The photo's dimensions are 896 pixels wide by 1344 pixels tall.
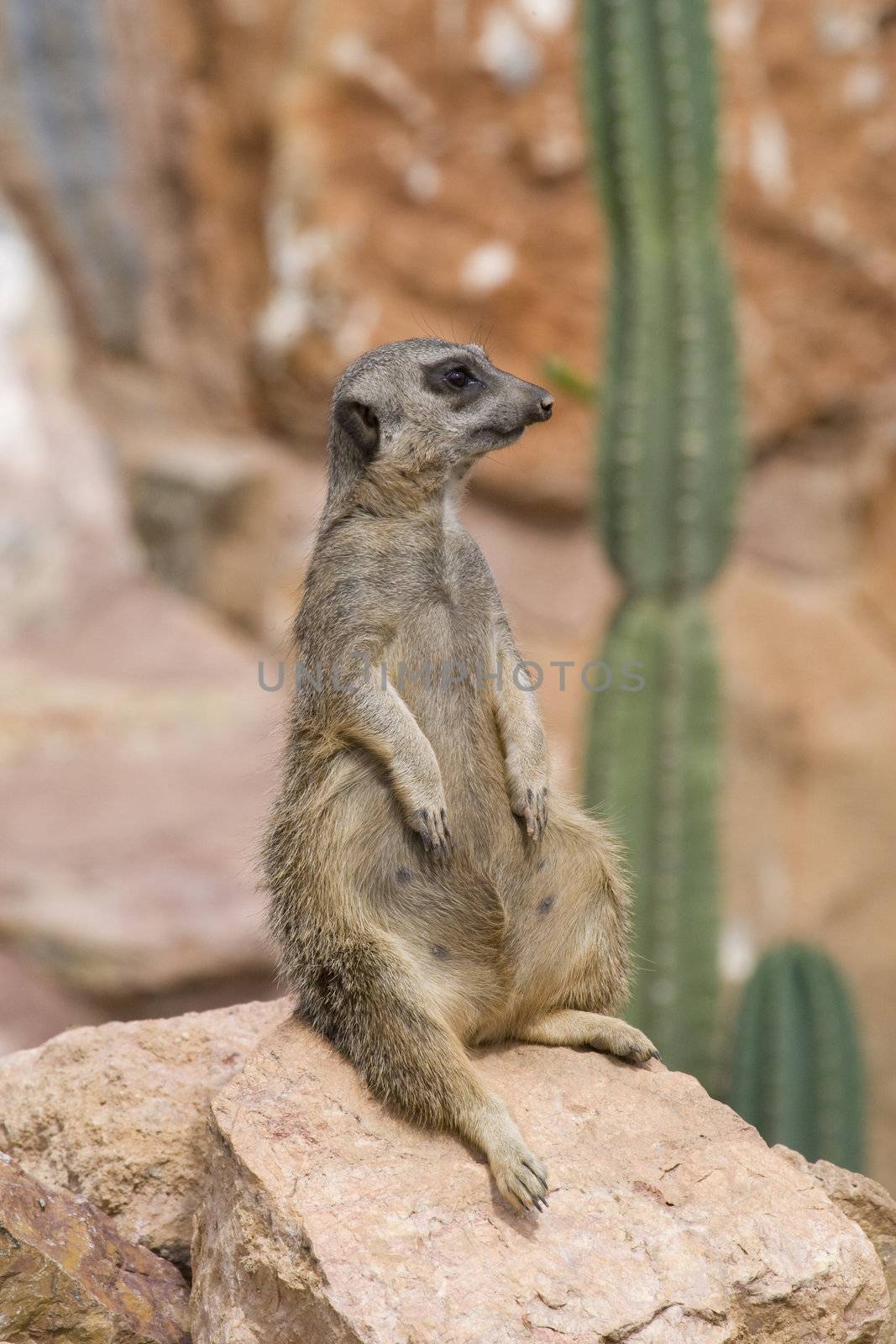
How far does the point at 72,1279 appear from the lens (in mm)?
1974

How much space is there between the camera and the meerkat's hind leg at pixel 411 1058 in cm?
199

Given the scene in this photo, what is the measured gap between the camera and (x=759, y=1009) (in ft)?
12.4

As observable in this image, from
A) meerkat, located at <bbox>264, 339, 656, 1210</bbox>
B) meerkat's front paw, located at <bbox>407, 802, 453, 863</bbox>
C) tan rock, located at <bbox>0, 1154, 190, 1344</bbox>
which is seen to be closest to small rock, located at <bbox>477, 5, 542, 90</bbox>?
meerkat, located at <bbox>264, 339, 656, 1210</bbox>

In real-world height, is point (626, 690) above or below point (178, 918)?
above

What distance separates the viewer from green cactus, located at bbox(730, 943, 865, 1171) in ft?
12.3

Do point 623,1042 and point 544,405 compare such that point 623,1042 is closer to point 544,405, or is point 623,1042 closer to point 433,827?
point 433,827

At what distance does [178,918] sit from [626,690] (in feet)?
7.08

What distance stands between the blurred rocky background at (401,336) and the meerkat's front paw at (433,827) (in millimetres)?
3943

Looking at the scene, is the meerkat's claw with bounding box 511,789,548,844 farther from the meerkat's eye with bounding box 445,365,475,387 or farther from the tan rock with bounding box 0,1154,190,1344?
the tan rock with bounding box 0,1154,190,1344

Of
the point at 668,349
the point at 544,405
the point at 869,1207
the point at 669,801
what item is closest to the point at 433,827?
the point at 544,405

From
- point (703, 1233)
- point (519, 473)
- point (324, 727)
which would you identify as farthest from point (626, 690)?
point (519, 473)

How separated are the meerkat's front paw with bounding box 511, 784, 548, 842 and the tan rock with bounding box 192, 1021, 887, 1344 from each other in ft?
1.33

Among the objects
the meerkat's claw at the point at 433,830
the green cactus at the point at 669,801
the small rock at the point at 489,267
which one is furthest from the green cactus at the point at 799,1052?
the small rock at the point at 489,267

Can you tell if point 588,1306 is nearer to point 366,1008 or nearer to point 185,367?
point 366,1008
